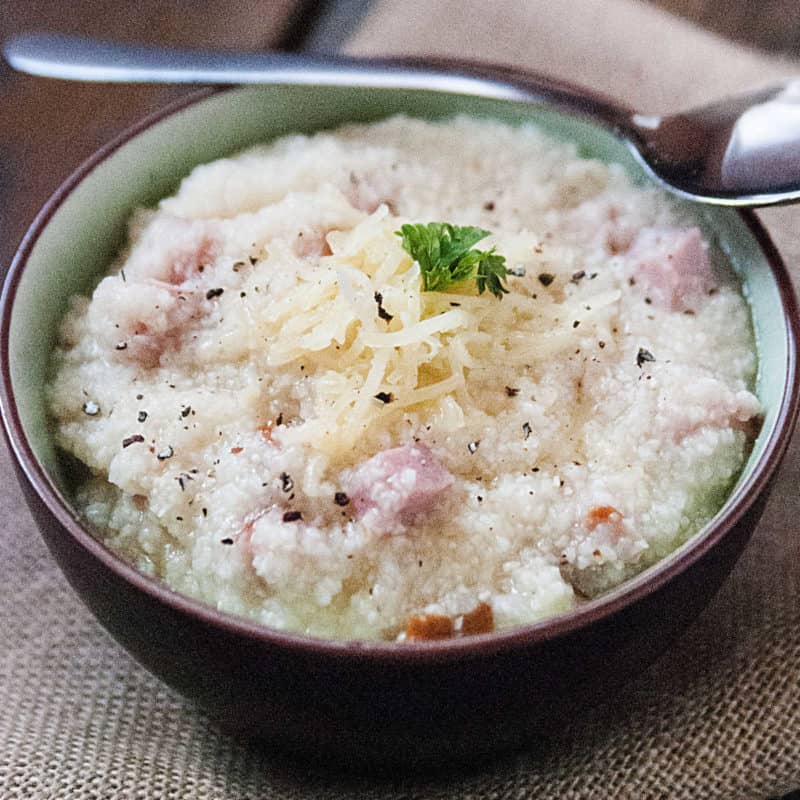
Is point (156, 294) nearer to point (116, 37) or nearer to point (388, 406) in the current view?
point (388, 406)

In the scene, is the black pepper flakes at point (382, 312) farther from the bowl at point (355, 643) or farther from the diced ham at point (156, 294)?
the bowl at point (355, 643)

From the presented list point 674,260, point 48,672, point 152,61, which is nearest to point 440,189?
point 674,260

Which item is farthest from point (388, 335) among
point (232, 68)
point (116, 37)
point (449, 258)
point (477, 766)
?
point (116, 37)

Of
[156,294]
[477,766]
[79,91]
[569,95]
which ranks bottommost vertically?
[477,766]

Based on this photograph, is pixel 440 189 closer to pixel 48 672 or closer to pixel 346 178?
pixel 346 178

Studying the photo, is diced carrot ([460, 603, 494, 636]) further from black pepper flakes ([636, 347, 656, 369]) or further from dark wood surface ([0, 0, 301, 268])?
dark wood surface ([0, 0, 301, 268])

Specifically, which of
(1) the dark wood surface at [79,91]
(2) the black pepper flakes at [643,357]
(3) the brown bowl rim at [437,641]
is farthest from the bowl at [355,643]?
(1) the dark wood surface at [79,91]

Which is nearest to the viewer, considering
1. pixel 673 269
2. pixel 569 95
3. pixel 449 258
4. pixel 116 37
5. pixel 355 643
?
pixel 355 643
